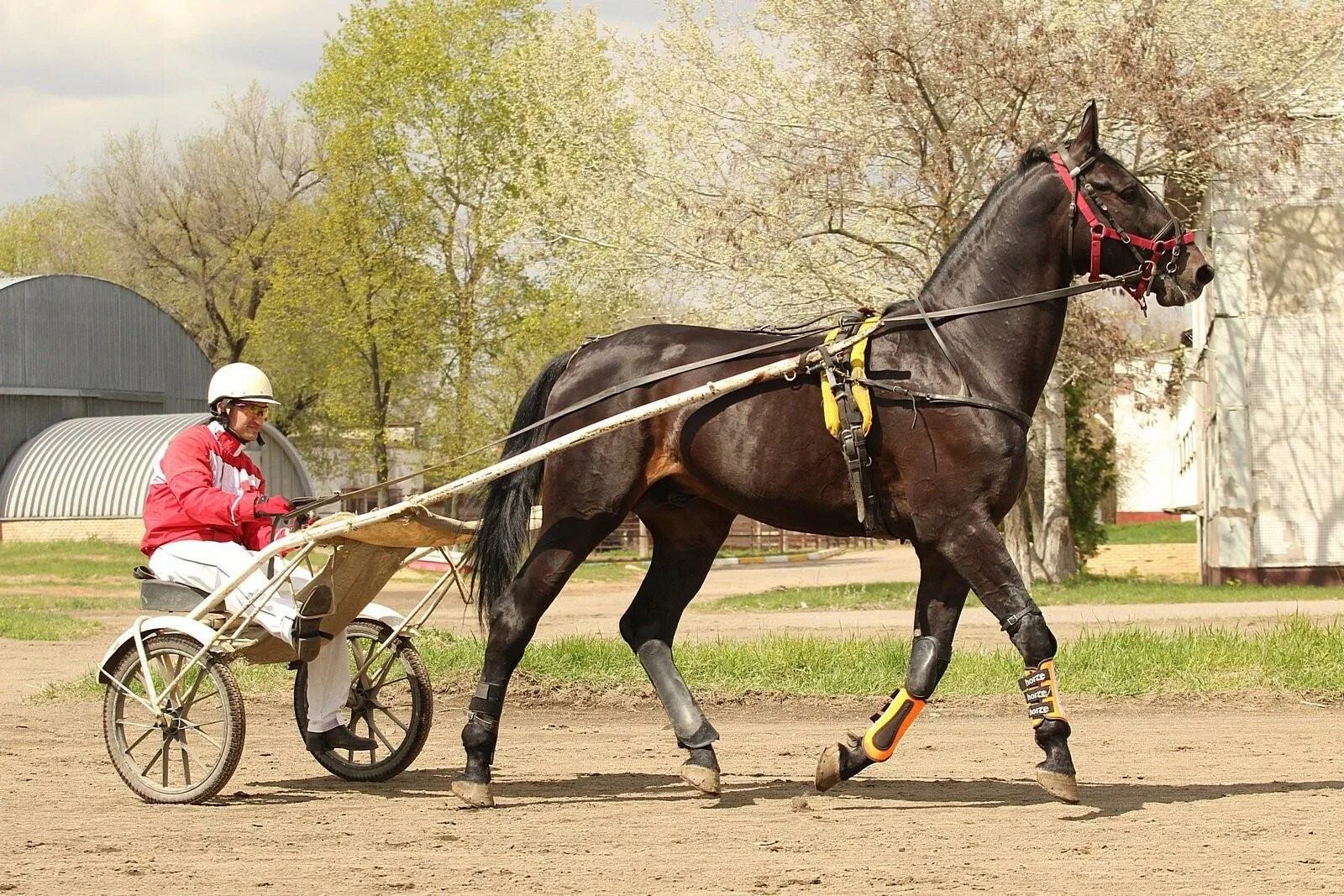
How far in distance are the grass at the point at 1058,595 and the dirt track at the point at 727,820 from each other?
1086 cm

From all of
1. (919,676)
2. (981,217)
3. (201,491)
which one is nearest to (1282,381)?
(981,217)

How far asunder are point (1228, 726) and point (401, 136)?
33.3m

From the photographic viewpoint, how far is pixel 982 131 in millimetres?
20422

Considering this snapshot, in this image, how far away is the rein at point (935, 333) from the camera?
643 cm

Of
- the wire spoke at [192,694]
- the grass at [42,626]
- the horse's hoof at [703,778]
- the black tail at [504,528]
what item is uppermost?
the black tail at [504,528]

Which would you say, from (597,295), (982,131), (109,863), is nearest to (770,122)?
(982,131)

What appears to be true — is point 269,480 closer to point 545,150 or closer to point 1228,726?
point 545,150

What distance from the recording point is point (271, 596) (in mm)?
6918

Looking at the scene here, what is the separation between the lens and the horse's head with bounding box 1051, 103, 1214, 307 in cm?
650

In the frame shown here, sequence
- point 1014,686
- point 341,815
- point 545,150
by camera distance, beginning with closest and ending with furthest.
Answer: point 341,815, point 1014,686, point 545,150

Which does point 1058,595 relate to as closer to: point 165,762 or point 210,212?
point 165,762

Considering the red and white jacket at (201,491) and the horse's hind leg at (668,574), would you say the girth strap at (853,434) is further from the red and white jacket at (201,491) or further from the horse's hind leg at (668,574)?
the red and white jacket at (201,491)

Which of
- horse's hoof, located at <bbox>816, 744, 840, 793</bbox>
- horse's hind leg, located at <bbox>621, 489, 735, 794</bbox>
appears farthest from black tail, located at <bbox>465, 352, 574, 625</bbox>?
horse's hoof, located at <bbox>816, 744, 840, 793</bbox>

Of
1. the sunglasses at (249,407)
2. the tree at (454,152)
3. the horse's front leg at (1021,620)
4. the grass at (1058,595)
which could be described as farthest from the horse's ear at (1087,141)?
the tree at (454,152)
